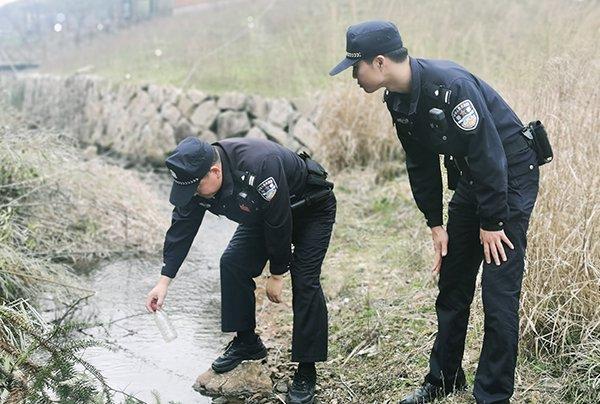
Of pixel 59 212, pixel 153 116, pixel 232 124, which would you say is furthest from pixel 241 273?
pixel 153 116

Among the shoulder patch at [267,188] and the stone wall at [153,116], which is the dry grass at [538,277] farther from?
the stone wall at [153,116]

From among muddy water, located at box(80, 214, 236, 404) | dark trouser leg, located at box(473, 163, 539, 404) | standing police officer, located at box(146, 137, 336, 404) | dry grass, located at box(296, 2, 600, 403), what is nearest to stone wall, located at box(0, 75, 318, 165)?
muddy water, located at box(80, 214, 236, 404)

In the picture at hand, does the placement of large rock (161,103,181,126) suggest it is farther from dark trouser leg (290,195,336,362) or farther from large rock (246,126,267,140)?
dark trouser leg (290,195,336,362)

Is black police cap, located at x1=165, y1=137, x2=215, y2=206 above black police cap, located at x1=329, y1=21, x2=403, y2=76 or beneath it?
beneath

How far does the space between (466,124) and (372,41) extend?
0.50m

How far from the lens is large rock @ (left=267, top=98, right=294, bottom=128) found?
34.7ft

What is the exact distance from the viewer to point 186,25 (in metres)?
18.2

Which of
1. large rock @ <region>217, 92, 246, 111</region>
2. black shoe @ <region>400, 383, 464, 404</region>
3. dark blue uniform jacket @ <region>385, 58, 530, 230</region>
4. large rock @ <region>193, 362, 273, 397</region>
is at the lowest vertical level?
large rock @ <region>217, 92, 246, 111</region>

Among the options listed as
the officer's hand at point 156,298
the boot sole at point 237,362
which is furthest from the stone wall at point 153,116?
the officer's hand at point 156,298

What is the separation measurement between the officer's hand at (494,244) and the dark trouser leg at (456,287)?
216 mm

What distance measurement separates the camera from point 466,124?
2.60 m

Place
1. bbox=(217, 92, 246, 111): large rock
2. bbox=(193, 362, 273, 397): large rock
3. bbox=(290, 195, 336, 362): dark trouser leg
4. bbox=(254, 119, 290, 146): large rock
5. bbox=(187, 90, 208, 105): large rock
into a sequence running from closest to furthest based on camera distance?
bbox=(290, 195, 336, 362): dark trouser leg, bbox=(193, 362, 273, 397): large rock, bbox=(254, 119, 290, 146): large rock, bbox=(217, 92, 246, 111): large rock, bbox=(187, 90, 208, 105): large rock

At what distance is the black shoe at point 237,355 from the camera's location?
3.78 metres

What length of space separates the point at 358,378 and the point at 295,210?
1.02m
